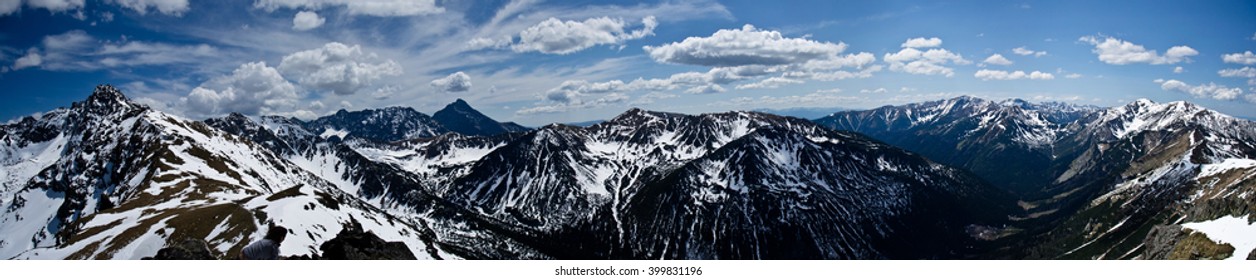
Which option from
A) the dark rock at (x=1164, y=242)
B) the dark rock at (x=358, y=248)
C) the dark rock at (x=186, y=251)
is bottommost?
the dark rock at (x=1164, y=242)

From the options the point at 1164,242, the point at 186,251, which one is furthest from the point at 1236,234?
the point at 186,251

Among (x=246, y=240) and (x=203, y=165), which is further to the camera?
(x=203, y=165)

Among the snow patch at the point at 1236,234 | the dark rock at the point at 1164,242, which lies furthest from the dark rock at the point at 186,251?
the dark rock at the point at 1164,242

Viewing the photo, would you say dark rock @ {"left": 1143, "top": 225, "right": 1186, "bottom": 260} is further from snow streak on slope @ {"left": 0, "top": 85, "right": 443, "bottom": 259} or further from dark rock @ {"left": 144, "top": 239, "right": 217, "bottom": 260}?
snow streak on slope @ {"left": 0, "top": 85, "right": 443, "bottom": 259}

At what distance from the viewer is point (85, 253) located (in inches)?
2544

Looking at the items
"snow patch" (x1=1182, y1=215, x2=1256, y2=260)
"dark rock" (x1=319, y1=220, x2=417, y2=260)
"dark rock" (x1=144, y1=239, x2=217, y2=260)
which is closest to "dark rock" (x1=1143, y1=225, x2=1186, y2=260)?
"snow patch" (x1=1182, y1=215, x2=1256, y2=260)

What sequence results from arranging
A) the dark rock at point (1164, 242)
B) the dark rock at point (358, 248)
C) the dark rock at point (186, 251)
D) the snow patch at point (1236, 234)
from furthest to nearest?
the dark rock at point (1164, 242) → the snow patch at point (1236, 234) → the dark rock at point (358, 248) → the dark rock at point (186, 251)

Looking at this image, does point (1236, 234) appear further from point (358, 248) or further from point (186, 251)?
point (186, 251)

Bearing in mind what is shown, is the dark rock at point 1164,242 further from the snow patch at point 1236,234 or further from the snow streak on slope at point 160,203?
the snow streak on slope at point 160,203
